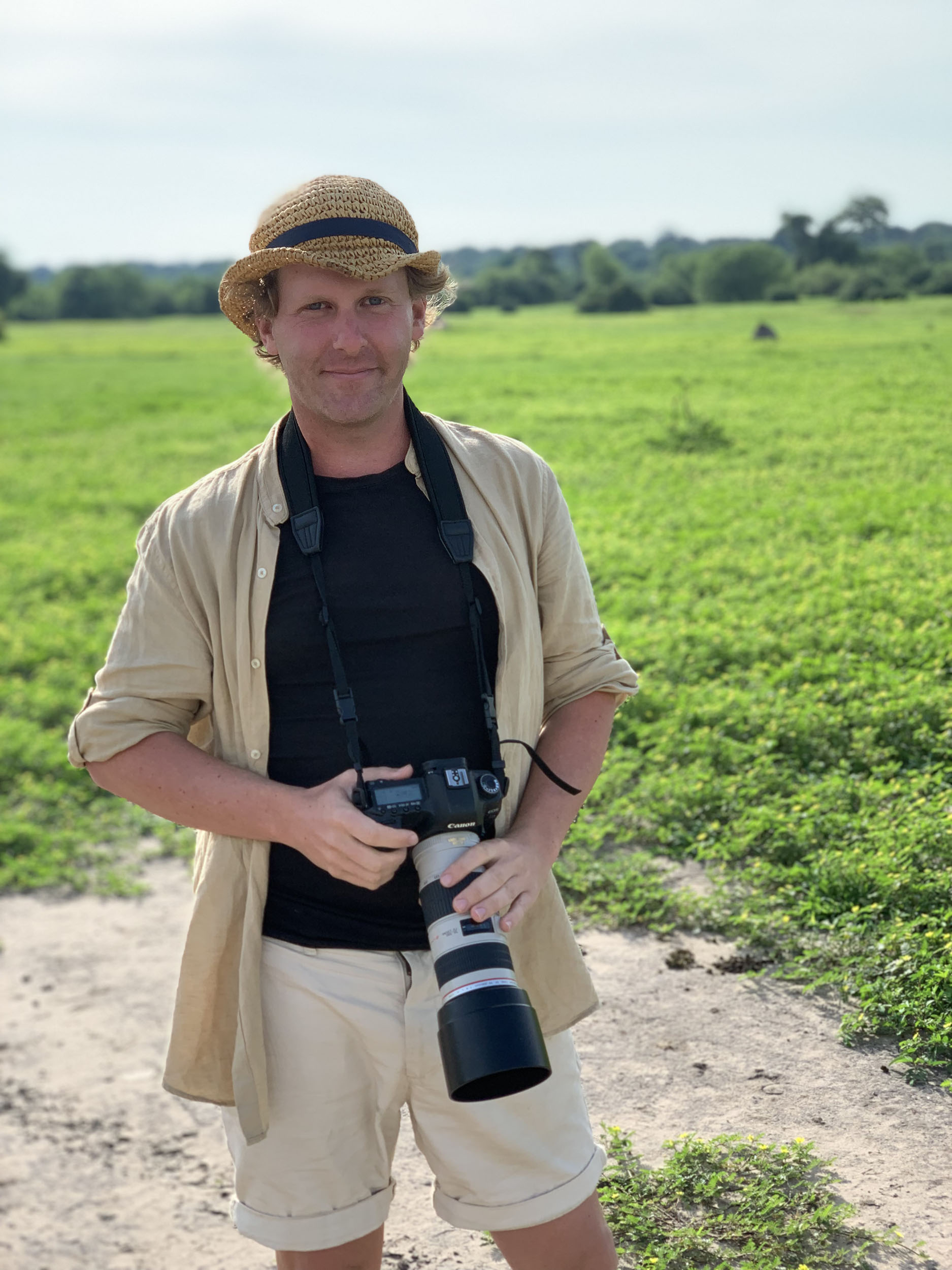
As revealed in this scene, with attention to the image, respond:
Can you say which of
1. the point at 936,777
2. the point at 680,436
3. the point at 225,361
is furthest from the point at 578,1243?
the point at 225,361

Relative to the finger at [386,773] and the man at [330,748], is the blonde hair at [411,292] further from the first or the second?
the finger at [386,773]

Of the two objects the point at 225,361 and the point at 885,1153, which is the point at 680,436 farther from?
the point at 225,361

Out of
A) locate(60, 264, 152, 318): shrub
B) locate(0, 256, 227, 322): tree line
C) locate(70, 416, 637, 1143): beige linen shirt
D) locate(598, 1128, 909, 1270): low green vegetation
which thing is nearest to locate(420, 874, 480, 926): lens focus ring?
locate(70, 416, 637, 1143): beige linen shirt

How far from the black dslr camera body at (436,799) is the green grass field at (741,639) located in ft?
4.66

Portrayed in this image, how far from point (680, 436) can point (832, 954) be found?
10.9 metres

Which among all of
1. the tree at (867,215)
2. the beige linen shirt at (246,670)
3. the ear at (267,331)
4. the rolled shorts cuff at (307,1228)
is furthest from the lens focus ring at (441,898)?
the tree at (867,215)

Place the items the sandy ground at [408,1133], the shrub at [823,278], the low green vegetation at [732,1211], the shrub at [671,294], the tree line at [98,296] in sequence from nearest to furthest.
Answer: the low green vegetation at [732,1211] < the sandy ground at [408,1133] < the shrub at [823,278] < the shrub at [671,294] < the tree line at [98,296]

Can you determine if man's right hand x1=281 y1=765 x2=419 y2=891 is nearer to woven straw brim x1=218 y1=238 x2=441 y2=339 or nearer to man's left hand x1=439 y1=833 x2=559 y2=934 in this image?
man's left hand x1=439 y1=833 x2=559 y2=934

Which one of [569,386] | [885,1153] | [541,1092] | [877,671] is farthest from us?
[569,386]

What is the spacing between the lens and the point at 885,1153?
3.23 metres

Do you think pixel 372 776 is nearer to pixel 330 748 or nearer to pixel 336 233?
pixel 330 748

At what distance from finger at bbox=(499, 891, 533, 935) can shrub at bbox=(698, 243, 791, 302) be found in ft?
124

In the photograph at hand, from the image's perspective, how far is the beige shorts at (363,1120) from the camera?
7.87 ft

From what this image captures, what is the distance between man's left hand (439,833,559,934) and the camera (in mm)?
2205
